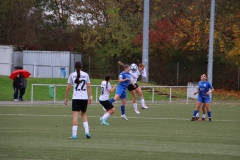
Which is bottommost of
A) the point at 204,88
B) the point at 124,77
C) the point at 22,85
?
the point at 22,85

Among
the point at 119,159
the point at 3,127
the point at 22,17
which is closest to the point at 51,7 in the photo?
the point at 22,17

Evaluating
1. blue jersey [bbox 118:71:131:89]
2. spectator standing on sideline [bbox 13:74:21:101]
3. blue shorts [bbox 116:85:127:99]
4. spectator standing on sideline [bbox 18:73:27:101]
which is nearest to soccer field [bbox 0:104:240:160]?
blue shorts [bbox 116:85:127:99]

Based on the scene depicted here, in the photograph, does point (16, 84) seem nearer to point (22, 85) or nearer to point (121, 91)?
point (22, 85)

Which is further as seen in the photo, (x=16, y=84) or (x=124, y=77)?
(x=16, y=84)

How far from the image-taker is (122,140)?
14953mm

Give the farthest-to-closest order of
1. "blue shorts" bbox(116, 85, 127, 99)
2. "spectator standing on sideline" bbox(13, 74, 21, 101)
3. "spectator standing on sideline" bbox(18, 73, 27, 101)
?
"spectator standing on sideline" bbox(18, 73, 27, 101) → "spectator standing on sideline" bbox(13, 74, 21, 101) → "blue shorts" bbox(116, 85, 127, 99)

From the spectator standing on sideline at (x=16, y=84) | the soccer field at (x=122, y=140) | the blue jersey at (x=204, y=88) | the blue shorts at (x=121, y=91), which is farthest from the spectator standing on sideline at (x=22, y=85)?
the blue jersey at (x=204, y=88)

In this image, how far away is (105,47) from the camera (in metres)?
57.5

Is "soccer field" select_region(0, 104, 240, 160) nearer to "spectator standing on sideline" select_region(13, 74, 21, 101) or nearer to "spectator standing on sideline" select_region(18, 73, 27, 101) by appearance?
"spectator standing on sideline" select_region(13, 74, 21, 101)

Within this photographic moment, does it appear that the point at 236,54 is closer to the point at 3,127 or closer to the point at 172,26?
the point at 172,26

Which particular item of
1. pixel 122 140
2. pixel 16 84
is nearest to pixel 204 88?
pixel 122 140

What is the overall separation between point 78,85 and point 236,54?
31459 mm

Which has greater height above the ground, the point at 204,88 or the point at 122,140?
the point at 204,88

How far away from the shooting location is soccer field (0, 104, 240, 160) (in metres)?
12.1
